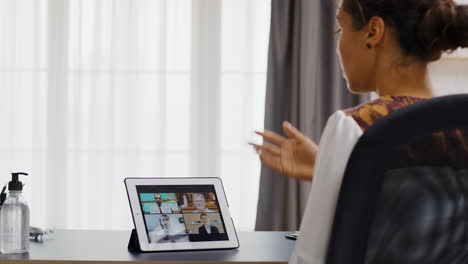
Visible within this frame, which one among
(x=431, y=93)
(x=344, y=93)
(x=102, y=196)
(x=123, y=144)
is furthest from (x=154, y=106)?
(x=431, y=93)

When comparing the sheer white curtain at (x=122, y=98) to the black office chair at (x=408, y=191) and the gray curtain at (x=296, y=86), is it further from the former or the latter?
the black office chair at (x=408, y=191)

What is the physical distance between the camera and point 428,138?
2.38 feet

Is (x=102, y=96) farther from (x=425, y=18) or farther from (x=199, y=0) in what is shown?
(x=425, y=18)

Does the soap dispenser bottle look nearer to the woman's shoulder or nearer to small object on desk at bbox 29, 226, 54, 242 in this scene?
small object on desk at bbox 29, 226, 54, 242

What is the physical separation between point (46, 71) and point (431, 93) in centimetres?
325

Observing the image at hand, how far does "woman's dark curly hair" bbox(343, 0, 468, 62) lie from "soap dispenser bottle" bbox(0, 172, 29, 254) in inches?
→ 39.3

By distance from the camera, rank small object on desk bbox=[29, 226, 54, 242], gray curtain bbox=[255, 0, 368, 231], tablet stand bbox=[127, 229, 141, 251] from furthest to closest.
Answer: gray curtain bbox=[255, 0, 368, 231]
small object on desk bbox=[29, 226, 54, 242]
tablet stand bbox=[127, 229, 141, 251]

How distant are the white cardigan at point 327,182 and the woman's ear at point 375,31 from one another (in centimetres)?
18

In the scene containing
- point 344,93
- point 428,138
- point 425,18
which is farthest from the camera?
point 344,93

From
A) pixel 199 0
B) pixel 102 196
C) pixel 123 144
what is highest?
pixel 199 0

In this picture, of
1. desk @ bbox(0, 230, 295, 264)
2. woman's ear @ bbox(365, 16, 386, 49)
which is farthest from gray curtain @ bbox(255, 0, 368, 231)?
woman's ear @ bbox(365, 16, 386, 49)

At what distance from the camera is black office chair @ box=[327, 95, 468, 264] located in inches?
27.9

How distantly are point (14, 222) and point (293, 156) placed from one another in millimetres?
842

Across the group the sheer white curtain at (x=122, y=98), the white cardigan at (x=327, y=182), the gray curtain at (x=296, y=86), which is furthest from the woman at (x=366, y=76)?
the sheer white curtain at (x=122, y=98)
